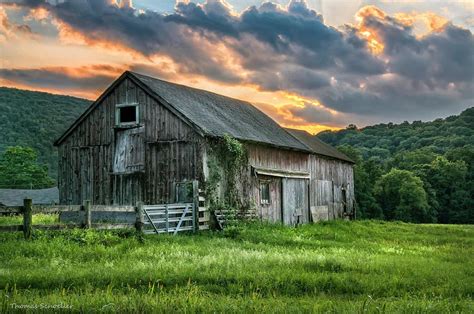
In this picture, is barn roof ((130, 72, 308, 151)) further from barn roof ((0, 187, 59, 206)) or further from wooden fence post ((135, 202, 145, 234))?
barn roof ((0, 187, 59, 206))

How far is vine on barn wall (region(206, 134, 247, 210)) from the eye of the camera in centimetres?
2567

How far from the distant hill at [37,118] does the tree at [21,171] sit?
9013mm

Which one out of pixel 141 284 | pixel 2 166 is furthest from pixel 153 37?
pixel 2 166

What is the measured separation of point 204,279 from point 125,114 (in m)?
18.1

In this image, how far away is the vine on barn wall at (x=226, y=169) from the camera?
1011 inches

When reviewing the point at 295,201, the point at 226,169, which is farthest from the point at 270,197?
the point at 226,169

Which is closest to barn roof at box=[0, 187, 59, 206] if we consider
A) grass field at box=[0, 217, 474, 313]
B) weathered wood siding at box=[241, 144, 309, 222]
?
weathered wood siding at box=[241, 144, 309, 222]

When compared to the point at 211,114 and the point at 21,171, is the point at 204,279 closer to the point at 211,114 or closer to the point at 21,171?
the point at 211,114

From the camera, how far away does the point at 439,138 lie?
101 metres

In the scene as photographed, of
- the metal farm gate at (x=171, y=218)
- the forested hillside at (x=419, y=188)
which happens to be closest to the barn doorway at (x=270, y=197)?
the metal farm gate at (x=171, y=218)

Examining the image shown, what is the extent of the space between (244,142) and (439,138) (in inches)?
3218

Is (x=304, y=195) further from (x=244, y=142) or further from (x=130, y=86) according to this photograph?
(x=130, y=86)

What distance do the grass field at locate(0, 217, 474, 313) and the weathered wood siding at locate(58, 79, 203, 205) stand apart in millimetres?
8634

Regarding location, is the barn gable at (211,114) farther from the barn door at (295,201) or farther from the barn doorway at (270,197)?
the barn door at (295,201)
